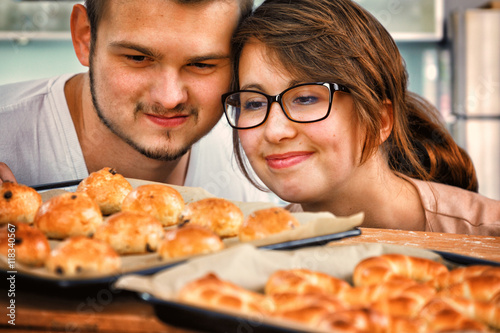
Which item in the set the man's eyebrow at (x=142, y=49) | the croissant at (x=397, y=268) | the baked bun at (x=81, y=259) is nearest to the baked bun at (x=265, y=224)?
the croissant at (x=397, y=268)

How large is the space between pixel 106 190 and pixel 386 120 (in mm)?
1050

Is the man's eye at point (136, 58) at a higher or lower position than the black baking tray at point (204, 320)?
higher

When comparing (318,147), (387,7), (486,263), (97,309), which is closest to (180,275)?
(97,309)

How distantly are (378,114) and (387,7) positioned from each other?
3.13 m

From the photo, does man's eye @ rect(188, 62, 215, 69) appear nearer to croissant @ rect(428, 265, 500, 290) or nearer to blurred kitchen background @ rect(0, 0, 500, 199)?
croissant @ rect(428, 265, 500, 290)

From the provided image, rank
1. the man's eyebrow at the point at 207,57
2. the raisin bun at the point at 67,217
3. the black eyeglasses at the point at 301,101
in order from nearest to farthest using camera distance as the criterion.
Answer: the raisin bun at the point at 67,217 < the black eyeglasses at the point at 301,101 < the man's eyebrow at the point at 207,57

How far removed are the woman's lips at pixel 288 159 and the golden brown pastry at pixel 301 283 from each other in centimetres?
87

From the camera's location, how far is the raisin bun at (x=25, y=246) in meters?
0.95

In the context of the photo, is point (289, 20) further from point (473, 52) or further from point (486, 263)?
point (473, 52)

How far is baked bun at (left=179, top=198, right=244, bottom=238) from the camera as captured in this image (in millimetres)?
1282

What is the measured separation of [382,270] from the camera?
905mm
